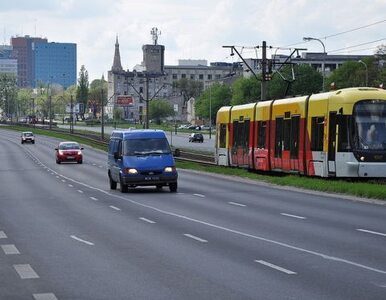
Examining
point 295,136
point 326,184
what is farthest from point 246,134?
point 326,184

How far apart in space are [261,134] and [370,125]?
9.04 metres

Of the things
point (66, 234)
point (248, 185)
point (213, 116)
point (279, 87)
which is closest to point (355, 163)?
point (248, 185)

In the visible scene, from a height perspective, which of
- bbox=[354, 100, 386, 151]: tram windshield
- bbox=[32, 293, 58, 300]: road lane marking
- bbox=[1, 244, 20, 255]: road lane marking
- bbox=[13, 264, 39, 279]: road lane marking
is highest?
bbox=[354, 100, 386, 151]: tram windshield

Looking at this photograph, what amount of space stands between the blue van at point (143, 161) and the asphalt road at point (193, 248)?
2651mm

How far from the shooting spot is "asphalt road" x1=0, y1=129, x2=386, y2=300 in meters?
10.5

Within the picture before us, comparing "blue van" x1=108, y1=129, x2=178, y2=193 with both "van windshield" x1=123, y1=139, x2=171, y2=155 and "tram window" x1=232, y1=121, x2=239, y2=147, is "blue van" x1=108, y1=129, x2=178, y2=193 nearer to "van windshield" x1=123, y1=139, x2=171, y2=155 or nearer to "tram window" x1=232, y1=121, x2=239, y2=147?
"van windshield" x1=123, y1=139, x2=171, y2=155

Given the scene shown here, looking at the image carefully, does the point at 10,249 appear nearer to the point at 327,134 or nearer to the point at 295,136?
the point at 327,134

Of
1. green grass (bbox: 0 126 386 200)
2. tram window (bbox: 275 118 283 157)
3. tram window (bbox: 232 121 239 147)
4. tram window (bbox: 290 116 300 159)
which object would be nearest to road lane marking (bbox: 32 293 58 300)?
green grass (bbox: 0 126 386 200)

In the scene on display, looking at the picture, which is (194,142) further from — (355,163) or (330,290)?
(330,290)

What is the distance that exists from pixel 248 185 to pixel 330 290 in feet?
82.9

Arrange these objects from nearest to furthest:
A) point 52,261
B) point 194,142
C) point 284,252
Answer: point 52,261 < point 284,252 < point 194,142

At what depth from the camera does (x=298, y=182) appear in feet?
107

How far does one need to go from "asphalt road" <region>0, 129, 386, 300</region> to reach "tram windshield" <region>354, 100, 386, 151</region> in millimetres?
3834

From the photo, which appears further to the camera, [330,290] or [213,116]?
[213,116]
